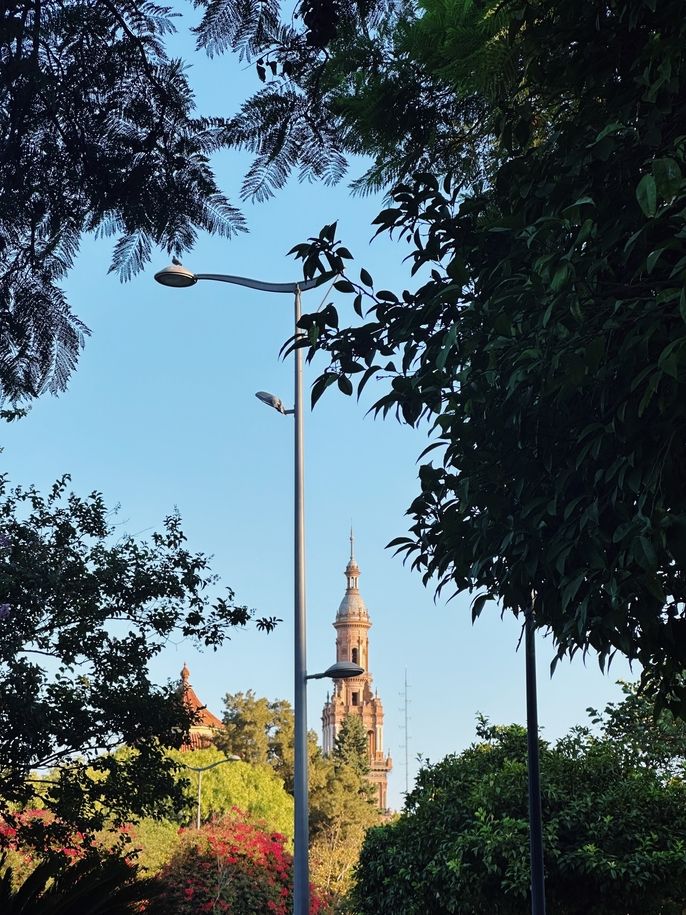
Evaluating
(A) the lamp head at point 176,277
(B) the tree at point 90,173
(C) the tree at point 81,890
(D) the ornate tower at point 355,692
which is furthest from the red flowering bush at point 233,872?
(D) the ornate tower at point 355,692

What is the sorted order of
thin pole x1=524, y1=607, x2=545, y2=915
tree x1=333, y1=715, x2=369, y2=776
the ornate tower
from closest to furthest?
1. thin pole x1=524, y1=607, x2=545, y2=915
2. tree x1=333, y1=715, x2=369, y2=776
3. the ornate tower

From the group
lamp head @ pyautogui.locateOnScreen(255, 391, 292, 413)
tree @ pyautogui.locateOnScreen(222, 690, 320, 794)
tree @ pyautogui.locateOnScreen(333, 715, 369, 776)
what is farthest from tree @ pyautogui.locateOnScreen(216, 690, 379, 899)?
lamp head @ pyautogui.locateOnScreen(255, 391, 292, 413)

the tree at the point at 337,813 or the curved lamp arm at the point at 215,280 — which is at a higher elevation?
the curved lamp arm at the point at 215,280

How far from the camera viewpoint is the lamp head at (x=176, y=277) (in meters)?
13.7

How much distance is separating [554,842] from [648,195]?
571 inches

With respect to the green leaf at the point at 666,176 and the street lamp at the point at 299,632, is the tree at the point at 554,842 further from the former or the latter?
the green leaf at the point at 666,176

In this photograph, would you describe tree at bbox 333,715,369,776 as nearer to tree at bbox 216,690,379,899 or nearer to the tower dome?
tree at bbox 216,690,379,899

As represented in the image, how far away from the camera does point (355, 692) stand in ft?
499

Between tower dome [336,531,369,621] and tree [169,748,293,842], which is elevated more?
tower dome [336,531,369,621]

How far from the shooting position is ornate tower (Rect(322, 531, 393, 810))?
484 feet

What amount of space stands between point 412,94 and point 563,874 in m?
13.9

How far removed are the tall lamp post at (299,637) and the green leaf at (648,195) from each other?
743 cm

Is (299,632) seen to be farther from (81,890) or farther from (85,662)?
(81,890)

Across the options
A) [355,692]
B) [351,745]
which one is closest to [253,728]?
[351,745]
